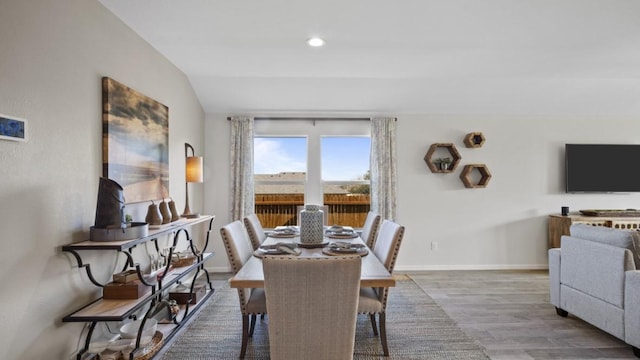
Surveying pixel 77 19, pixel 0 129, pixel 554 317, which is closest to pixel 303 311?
pixel 0 129

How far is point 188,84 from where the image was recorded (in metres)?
4.07

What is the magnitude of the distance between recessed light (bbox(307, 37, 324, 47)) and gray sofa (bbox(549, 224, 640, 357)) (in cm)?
283

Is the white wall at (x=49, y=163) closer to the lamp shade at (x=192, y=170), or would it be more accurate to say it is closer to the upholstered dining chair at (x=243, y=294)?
the upholstered dining chair at (x=243, y=294)

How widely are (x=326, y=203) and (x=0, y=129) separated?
3.77 metres

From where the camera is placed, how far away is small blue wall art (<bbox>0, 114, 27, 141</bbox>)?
5.18ft

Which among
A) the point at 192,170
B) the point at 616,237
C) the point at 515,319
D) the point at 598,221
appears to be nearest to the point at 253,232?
the point at 192,170

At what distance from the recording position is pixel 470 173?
15.7 feet

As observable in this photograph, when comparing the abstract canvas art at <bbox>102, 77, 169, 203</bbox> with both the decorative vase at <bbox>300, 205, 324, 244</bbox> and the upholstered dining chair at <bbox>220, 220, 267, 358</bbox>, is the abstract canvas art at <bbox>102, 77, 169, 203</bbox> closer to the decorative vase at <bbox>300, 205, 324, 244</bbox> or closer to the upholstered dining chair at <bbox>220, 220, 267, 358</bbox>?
the upholstered dining chair at <bbox>220, 220, 267, 358</bbox>

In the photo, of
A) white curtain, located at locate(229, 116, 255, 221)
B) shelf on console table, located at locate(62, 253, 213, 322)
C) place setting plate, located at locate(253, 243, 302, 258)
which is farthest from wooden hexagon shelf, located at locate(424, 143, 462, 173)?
shelf on console table, located at locate(62, 253, 213, 322)

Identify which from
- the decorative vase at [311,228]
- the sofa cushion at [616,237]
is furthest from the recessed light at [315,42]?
the sofa cushion at [616,237]

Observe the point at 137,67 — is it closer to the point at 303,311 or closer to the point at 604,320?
the point at 303,311

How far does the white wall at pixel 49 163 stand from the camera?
163cm

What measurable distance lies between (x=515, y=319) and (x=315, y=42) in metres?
3.10

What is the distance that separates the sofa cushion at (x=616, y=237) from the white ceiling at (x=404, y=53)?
1.64 meters
